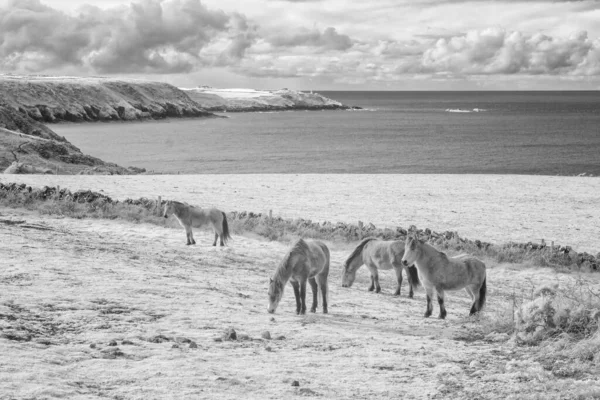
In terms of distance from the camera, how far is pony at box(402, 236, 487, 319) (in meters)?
11.9

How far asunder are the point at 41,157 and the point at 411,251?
38.4m

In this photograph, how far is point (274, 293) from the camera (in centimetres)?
1148

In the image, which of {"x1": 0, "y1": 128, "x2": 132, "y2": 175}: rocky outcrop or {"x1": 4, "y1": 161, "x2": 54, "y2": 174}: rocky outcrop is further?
{"x1": 0, "y1": 128, "x2": 132, "y2": 175}: rocky outcrop

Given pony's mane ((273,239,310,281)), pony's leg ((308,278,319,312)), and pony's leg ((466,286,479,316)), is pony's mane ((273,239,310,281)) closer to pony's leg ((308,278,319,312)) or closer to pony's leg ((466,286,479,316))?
pony's leg ((308,278,319,312))

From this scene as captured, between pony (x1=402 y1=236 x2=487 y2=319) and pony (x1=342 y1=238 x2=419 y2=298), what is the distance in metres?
2.10

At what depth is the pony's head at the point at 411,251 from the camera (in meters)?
11.7

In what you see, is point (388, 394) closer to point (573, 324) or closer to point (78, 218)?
point (573, 324)

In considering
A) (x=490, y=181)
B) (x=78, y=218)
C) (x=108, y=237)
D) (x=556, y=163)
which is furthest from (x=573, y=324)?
(x=556, y=163)

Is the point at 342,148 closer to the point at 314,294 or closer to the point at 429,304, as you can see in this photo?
the point at 429,304

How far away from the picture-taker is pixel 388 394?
Result: 7.73m

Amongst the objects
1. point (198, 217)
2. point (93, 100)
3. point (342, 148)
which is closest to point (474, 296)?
point (198, 217)

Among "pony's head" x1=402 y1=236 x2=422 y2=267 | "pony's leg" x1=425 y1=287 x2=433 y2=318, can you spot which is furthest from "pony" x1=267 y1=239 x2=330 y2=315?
"pony's leg" x1=425 y1=287 x2=433 y2=318

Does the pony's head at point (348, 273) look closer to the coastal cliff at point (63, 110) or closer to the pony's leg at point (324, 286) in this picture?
the pony's leg at point (324, 286)

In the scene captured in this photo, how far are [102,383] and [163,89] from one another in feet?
613
